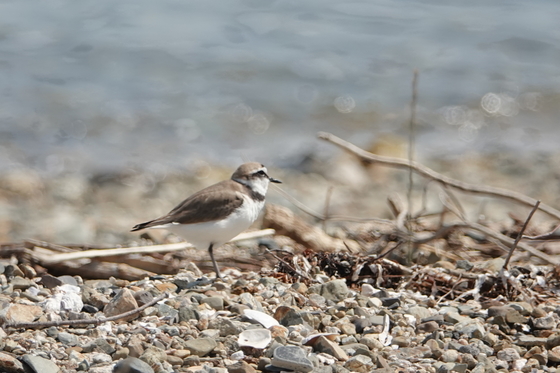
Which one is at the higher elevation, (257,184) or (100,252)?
(257,184)

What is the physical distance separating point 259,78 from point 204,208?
994 centimetres

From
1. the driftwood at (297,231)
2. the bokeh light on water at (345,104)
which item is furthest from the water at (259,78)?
the driftwood at (297,231)

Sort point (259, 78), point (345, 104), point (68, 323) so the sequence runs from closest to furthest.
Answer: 1. point (68, 323)
2. point (345, 104)
3. point (259, 78)

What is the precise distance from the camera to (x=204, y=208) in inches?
201

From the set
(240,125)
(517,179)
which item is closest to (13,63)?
(240,125)

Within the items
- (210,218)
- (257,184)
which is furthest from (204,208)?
(257,184)

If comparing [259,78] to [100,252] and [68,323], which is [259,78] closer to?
[100,252]

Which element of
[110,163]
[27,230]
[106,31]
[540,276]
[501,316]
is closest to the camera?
[501,316]

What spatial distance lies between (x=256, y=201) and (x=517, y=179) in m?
6.03

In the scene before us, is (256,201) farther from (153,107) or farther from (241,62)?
(241,62)

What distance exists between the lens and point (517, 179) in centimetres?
1041

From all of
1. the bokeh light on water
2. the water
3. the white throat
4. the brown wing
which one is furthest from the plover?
the bokeh light on water

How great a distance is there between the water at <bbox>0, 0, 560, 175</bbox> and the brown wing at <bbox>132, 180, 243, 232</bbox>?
5.86 m

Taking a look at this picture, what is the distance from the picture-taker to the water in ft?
40.2
